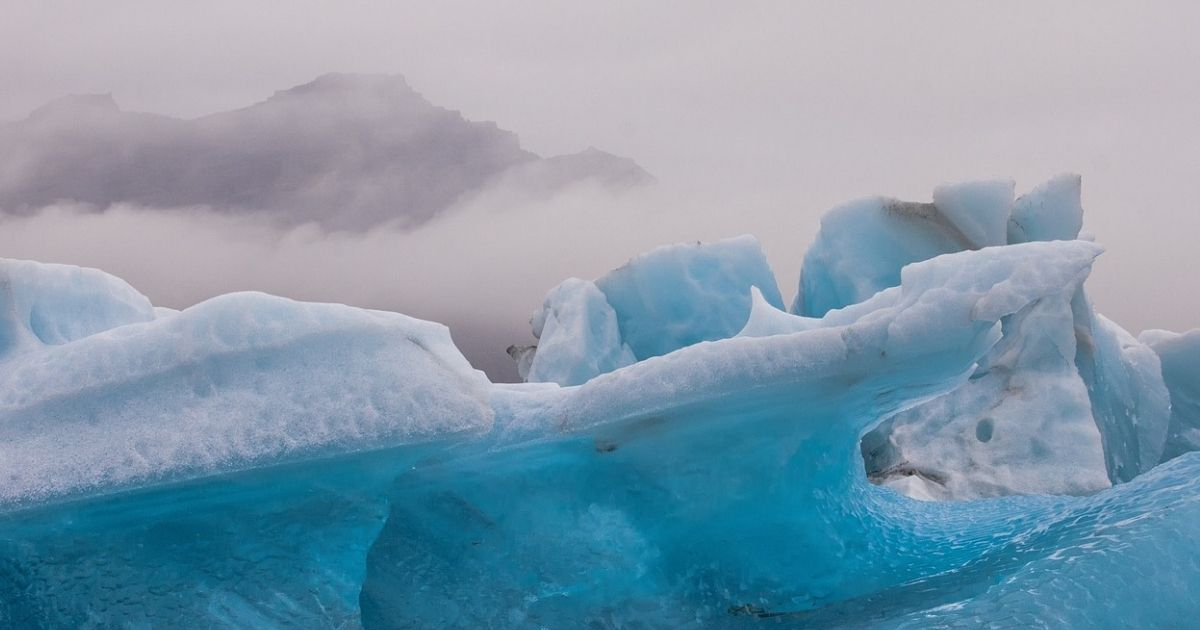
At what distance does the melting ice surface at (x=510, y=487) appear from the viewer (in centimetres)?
295

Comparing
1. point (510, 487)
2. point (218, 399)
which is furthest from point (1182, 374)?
point (218, 399)

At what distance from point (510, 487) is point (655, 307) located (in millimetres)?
3549

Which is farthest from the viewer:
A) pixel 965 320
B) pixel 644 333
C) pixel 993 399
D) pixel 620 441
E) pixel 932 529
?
pixel 644 333

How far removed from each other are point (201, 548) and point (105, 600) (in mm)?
308

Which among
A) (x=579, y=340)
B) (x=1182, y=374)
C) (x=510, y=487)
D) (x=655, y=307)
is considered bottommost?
(x=1182, y=374)

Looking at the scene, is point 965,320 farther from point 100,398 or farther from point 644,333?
point 644,333

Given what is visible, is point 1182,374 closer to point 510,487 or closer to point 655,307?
point 655,307

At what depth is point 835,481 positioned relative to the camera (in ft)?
11.6

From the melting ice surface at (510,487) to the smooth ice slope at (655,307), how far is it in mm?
2892

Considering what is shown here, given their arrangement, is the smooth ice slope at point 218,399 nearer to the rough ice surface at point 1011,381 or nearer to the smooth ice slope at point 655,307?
the rough ice surface at point 1011,381

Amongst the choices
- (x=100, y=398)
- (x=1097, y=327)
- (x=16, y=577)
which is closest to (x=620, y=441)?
(x=100, y=398)

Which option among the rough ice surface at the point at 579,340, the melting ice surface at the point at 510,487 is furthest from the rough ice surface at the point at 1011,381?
the melting ice surface at the point at 510,487

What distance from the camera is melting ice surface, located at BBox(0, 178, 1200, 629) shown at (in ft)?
9.68

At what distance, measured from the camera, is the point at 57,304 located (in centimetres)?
380
